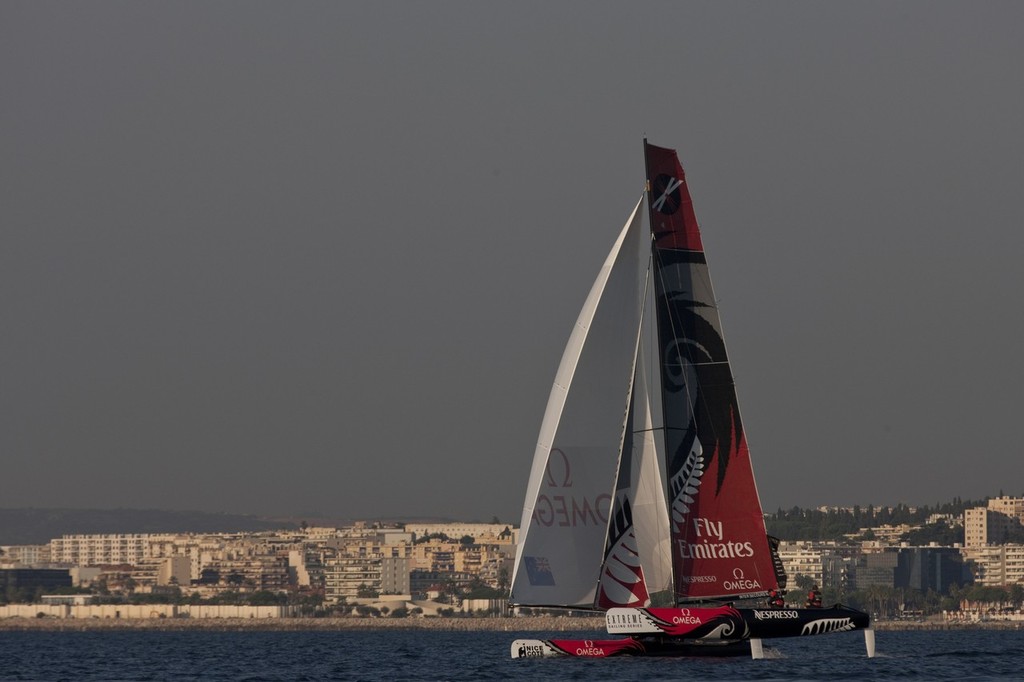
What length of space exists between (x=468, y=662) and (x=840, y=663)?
41.9 ft

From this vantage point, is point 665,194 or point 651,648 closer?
point 651,648

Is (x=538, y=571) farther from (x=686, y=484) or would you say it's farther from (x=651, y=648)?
(x=686, y=484)

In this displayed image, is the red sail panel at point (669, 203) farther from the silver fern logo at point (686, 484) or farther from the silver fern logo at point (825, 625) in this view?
the silver fern logo at point (825, 625)

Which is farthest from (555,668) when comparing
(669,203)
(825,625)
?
(669,203)

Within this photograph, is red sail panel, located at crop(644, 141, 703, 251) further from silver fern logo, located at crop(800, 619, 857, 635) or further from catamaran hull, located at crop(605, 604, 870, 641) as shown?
silver fern logo, located at crop(800, 619, 857, 635)

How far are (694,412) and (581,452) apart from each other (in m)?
2.30

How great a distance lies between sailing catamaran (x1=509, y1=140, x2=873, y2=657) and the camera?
3572cm

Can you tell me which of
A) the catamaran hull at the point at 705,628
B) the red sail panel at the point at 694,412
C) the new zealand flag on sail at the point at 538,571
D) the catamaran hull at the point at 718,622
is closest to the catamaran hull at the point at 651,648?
the catamaran hull at the point at 705,628

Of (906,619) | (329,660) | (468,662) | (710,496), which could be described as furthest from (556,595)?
(906,619)

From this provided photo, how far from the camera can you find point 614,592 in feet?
117

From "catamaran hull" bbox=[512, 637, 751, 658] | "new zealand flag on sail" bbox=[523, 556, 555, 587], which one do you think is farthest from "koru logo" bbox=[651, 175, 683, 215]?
"catamaran hull" bbox=[512, 637, 751, 658]

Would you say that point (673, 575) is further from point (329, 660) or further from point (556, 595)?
point (329, 660)

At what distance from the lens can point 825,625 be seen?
1416 inches

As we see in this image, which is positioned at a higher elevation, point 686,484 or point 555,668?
point 686,484
